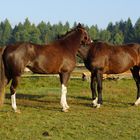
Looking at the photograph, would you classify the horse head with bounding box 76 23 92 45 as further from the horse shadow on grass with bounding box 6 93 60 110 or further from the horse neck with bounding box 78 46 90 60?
the horse shadow on grass with bounding box 6 93 60 110

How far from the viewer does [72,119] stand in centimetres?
1035

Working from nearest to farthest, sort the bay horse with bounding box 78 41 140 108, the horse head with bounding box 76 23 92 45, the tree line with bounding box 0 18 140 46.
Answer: the horse head with bounding box 76 23 92 45 < the bay horse with bounding box 78 41 140 108 < the tree line with bounding box 0 18 140 46

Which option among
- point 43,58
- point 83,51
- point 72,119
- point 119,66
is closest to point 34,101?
point 83,51

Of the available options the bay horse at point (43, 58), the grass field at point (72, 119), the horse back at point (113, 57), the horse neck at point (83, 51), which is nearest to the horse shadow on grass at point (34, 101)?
the grass field at point (72, 119)

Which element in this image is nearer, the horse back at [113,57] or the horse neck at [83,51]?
the horse back at [113,57]

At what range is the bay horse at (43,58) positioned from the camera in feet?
36.2

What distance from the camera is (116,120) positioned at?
404 inches

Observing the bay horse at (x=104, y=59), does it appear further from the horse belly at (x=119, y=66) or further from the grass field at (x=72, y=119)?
the grass field at (x=72, y=119)

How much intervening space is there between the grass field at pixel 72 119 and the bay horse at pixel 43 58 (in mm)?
702

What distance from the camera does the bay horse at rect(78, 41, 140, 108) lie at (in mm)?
12711

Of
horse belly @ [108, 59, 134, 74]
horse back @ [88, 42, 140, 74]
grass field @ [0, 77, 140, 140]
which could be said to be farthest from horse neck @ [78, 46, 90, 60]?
grass field @ [0, 77, 140, 140]

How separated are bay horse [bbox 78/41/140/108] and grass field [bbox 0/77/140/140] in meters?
0.76

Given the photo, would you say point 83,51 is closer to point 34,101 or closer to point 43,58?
point 43,58

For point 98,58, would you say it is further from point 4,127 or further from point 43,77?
point 43,77
